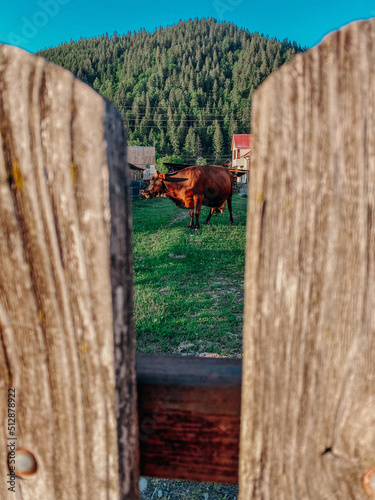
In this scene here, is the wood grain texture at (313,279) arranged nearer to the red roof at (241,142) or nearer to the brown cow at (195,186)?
the brown cow at (195,186)

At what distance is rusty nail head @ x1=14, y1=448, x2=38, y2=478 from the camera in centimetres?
56

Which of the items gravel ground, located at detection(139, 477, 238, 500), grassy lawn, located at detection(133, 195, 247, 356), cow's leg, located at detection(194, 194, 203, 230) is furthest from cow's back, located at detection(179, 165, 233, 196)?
gravel ground, located at detection(139, 477, 238, 500)

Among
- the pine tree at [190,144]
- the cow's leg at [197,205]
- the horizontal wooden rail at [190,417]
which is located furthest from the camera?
the pine tree at [190,144]

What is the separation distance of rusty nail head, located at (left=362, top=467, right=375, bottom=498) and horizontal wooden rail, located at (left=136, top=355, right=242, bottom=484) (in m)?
0.20

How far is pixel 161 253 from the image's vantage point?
A: 6.68 metres

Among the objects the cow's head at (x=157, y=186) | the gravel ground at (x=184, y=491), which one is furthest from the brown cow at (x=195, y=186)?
the gravel ground at (x=184, y=491)

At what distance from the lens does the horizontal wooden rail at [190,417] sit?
0.56 m

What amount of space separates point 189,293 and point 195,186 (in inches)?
252


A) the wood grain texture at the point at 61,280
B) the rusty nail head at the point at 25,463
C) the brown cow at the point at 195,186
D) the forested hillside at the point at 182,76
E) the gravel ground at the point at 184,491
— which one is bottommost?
the gravel ground at the point at 184,491

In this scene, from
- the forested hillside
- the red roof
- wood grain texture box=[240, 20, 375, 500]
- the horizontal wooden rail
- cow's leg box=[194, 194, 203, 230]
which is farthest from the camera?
the forested hillside

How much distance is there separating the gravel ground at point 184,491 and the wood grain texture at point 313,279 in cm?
171

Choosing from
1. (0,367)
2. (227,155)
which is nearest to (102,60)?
(227,155)

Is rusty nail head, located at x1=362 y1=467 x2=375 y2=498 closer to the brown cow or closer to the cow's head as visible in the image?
the brown cow

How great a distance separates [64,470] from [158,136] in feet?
239
